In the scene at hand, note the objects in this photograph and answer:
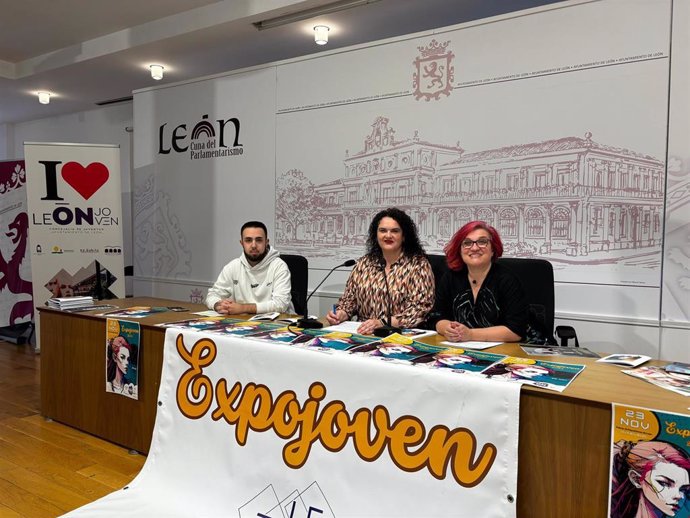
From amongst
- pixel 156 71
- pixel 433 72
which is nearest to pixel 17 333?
pixel 156 71

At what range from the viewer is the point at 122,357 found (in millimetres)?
2510

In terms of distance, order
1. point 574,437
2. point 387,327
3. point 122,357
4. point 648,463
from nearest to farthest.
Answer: point 648,463, point 574,437, point 387,327, point 122,357

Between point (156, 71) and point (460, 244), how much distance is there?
3.77 meters

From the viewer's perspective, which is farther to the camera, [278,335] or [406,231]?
[406,231]

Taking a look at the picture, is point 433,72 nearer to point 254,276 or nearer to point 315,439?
point 254,276

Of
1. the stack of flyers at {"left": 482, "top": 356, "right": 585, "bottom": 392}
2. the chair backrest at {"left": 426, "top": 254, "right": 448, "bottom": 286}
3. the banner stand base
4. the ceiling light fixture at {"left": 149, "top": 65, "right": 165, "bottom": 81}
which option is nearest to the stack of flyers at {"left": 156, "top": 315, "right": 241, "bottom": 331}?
the chair backrest at {"left": 426, "top": 254, "right": 448, "bottom": 286}

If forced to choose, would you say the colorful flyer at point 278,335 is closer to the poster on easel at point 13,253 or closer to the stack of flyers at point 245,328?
the stack of flyers at point 245,328

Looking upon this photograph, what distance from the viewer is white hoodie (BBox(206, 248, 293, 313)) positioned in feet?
10.2

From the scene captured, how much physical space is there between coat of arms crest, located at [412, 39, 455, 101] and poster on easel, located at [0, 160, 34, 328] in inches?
167

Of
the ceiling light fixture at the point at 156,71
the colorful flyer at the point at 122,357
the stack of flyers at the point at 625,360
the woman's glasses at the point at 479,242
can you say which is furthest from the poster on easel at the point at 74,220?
the stack of flyers at the point at 625,360

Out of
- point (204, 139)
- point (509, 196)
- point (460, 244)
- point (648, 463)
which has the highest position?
point (204, 139)

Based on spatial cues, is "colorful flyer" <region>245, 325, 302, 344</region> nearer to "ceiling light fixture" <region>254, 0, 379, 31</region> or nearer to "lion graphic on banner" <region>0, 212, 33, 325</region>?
"ceiling light fixture" <region>254, 0, 379, 31</region>

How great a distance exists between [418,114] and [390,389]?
233 cm

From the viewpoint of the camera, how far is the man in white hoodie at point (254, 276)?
309cm
